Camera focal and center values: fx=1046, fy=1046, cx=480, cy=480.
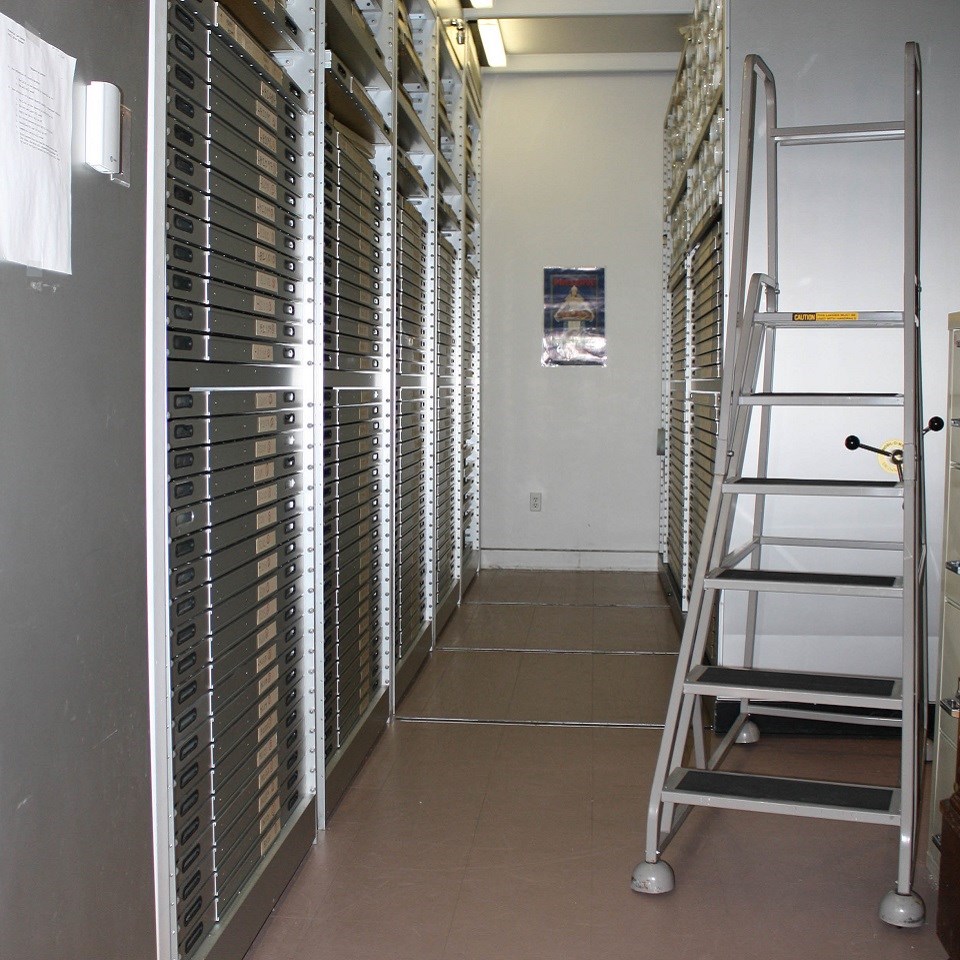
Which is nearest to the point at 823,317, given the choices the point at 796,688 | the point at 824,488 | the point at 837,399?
the point at 837,399

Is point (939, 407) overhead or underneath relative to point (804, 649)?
overhead

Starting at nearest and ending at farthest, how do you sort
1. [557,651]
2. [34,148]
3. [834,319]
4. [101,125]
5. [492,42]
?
[34,148]
[101,125]
[834,319]
[557,651]
[492,42]

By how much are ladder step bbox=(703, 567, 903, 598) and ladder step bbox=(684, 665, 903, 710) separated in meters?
0.24

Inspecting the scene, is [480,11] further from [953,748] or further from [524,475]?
[953,748]

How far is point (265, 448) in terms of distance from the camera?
92.0 inches

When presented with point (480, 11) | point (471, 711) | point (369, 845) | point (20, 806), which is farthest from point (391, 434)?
point (480, 11)

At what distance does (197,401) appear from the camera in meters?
1.91

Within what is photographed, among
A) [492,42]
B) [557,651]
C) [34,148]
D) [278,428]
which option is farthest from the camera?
[492,42]

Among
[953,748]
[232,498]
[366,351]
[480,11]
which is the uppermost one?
[480,11]

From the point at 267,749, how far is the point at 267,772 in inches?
2.1

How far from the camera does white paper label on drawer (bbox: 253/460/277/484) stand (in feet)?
7.44

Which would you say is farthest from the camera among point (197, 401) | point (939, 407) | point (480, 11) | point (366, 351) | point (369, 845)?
point (480, 11)

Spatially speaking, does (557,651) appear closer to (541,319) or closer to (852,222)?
Answer: (852,222)

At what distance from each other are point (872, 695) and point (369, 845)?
135 cm
